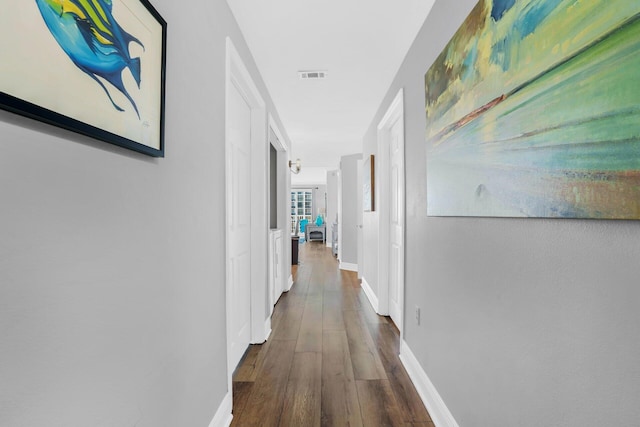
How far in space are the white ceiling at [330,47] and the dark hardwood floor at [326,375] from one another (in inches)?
92.6

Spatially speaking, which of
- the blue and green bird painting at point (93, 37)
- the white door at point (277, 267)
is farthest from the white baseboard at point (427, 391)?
the blue and green bird painting at point (93, 37)

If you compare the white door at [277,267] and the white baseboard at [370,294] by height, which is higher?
the white door at [277,267]

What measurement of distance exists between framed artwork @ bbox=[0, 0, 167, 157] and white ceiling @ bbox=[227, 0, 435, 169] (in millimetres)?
1164

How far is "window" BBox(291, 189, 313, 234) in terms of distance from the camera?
44.8 ft

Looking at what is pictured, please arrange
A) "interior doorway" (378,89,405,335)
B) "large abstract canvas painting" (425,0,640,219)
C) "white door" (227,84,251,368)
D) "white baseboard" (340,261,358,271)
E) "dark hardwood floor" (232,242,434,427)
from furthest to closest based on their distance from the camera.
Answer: "white baseboard" (340,261,358,271), "interior doorway" (378,89,405,335), "white door" (227,84,251,368), "dark hardwood floor" (232,242,434,427), "large abstract canvas painting" (425,0,640,219)

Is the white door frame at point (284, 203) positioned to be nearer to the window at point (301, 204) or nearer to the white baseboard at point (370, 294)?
the white baseboard at point (370, 294)

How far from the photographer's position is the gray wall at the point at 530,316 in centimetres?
71

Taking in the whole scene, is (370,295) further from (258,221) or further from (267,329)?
(258,221)

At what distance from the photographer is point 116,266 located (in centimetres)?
83

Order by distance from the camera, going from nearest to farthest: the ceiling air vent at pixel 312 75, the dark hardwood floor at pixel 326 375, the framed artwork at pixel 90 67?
the framed artwork at pixel 90 67, the dark hardwood floor at pixel 326 375, the ceiling air vent at pixel 312 75

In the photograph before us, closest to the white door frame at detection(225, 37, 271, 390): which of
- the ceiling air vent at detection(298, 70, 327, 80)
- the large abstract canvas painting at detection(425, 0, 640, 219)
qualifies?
the ceiling air vent at detection(298, 70, 327, 80)

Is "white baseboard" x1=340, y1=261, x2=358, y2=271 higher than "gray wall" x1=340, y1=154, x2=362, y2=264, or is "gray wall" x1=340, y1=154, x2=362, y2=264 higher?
"gray wall" x1=340, y1=154, x2=362, y2=264

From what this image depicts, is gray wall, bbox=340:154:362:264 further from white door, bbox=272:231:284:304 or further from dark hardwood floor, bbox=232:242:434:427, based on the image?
dark hardwood floor, bbox=232:242:434:427

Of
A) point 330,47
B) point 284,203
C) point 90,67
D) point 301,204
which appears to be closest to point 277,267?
point 284,203
